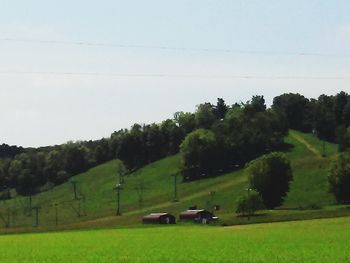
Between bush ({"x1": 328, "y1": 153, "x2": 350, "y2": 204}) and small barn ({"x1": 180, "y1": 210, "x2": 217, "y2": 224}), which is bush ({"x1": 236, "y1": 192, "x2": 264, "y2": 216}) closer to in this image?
small barn ({"x1": 180, "y1": 210, "x2": 217, "y2": 224})

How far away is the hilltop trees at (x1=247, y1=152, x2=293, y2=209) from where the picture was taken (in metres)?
171

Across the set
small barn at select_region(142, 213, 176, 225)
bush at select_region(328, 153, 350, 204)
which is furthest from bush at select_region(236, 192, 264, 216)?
bush at select_region(328, 153, 350, 204)

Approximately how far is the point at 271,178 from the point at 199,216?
98.5 ft

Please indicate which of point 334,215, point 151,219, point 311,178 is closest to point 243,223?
point 334,215

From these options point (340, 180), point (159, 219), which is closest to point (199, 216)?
point (159, 219)

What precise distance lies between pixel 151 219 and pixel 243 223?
3553cm

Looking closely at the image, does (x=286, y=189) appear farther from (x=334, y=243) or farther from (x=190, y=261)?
(x=190, y=261)

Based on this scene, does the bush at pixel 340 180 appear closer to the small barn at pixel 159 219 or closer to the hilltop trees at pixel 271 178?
the hilltop trees at pixel 271 178

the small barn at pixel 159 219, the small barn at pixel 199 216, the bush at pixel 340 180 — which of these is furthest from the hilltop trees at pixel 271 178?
the small barn at pixel 159 219

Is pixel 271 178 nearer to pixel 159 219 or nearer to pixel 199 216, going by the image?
pixel 199 216

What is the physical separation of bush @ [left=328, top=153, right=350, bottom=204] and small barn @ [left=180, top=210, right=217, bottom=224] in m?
A: 27.9

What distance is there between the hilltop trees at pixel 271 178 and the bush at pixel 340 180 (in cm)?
1261

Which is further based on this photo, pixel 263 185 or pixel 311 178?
pixel 311 178

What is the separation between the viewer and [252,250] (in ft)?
190
